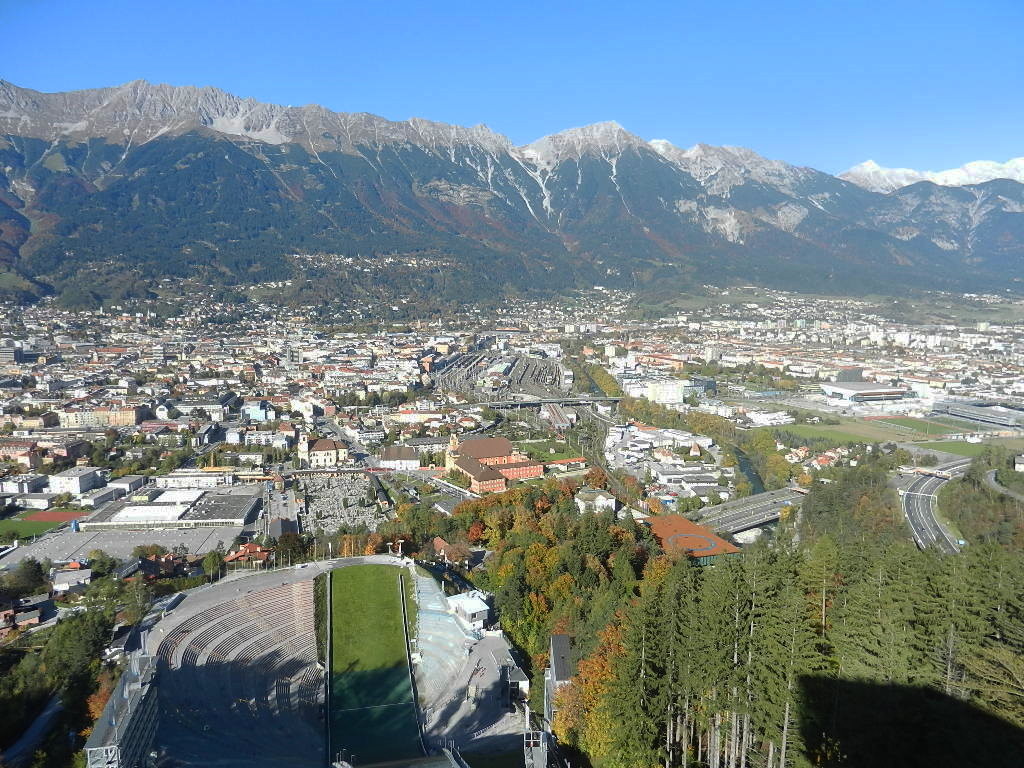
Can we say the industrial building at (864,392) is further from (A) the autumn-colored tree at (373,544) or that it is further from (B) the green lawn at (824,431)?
(A) the autumn-colored tree at (373,544)

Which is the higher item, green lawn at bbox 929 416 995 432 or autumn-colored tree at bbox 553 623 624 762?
autumn-colored tree at bbox 553 623 624 762

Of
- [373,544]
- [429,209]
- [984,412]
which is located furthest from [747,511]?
[429,209]

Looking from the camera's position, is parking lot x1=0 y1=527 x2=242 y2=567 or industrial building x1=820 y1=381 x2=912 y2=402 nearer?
parking lot x1=0 y1=527 x2=242 y2=567

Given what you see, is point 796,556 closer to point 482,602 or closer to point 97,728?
point 482,602

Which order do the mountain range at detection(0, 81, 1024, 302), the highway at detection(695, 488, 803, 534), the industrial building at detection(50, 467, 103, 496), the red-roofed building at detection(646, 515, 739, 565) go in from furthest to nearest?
the mountain range at detection(0, 81, 1024, 302)
the industrial building at detection(50, 467, 103, 496)
the highway at detection(695, 488, 803, 534)
the red-roofed building at detection(646, 515, 739, 565)

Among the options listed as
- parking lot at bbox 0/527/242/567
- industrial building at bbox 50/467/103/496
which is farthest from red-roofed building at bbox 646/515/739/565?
industrial building at bbox 50/467/103/496

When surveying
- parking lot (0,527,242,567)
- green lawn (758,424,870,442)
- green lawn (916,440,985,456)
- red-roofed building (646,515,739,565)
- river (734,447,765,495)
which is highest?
red-roofed building (646,515,739,565)

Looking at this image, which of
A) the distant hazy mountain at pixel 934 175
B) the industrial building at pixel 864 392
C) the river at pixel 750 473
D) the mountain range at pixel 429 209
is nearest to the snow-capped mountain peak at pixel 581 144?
the mountain range at pixel 429 209

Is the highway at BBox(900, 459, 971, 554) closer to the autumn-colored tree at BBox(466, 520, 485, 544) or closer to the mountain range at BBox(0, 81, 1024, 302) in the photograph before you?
the autumn-colored tree at BBox(466, 520, 485, 544)
